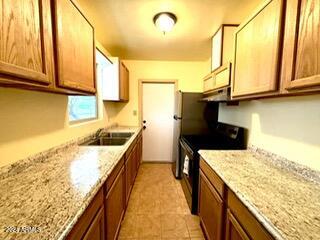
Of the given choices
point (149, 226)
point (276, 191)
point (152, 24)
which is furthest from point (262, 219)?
point (152, 24)

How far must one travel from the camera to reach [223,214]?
1242mm

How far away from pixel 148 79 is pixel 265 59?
2.91m

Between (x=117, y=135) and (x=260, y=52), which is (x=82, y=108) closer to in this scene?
(x=117, y=135)

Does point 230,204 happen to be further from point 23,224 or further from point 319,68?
point 23,224

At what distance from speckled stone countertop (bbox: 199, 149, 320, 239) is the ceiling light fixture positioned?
1.63 meters

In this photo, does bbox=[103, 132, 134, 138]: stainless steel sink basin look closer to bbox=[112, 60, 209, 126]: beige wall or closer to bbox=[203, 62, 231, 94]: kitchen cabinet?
bbox=[112, 60, 209, 126]: beige wall

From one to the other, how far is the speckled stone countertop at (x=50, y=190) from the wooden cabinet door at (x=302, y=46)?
1245 mm

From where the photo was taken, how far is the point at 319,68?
82 centimetres

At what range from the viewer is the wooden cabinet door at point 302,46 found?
848 millimetres

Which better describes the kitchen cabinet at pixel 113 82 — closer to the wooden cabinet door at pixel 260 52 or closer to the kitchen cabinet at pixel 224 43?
the kitchen cabinet at pixel 224 43

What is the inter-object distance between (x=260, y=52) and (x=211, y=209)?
1.32 metres

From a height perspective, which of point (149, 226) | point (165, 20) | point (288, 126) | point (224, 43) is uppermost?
point (165, 20)

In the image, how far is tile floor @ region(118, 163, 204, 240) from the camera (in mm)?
1838

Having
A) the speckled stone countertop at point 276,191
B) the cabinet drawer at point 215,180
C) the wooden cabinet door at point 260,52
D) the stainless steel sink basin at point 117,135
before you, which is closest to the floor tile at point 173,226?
the cabinet drawer at point 215,180
